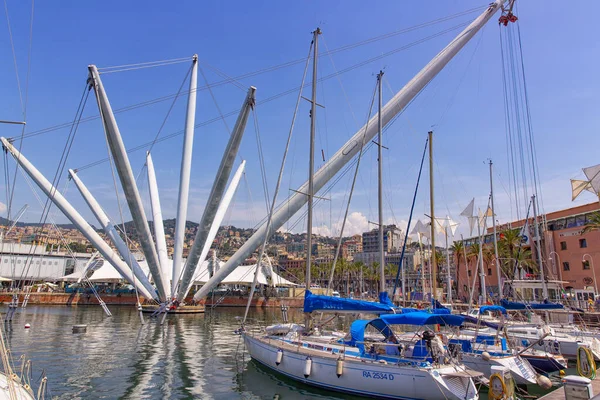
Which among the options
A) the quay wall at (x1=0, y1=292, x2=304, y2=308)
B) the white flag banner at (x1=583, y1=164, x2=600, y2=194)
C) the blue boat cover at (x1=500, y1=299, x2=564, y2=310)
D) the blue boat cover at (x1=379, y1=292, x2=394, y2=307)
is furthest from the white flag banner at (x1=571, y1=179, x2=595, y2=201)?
the quay wall at (x1=0, y1=292, x2=304, y2=308)

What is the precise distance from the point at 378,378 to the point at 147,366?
34.8ft

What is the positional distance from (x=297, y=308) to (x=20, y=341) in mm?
40631

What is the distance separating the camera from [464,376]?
1144 cm

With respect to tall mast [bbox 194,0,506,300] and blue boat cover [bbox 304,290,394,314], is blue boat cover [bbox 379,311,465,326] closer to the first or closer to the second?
blue boat cover [bbox 304,290,394,314]

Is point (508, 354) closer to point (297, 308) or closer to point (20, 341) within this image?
point (20, 341)

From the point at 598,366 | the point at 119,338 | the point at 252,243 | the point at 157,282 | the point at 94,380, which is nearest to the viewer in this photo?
the point at 94,380

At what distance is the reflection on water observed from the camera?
1362 cm

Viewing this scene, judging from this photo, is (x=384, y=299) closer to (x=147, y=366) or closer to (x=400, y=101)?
(x=147, y=366)

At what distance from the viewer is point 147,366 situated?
17391mm

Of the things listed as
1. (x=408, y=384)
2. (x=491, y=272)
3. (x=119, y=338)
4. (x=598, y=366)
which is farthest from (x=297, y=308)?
(x=408, y=384)

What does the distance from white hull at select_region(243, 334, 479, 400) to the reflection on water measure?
1.58 feet

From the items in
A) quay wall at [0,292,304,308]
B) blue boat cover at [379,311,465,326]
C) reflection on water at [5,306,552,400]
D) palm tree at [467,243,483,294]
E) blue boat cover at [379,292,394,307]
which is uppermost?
palm tree at [467,243,483,294]

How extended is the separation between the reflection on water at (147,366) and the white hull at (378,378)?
481 millimetres

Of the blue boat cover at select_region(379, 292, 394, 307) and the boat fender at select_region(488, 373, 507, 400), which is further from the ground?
the blue boat cover at select_region(379, 292, 394, 307)
